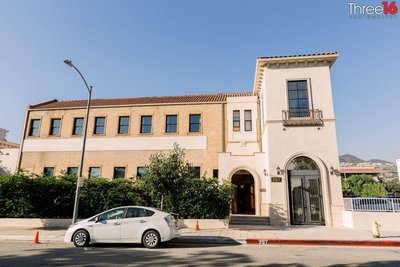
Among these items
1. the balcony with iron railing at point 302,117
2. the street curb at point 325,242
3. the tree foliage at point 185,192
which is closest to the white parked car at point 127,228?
the street curb at point 325,242

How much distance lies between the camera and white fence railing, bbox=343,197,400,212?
14109mm

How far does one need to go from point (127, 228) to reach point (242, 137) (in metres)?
13.6

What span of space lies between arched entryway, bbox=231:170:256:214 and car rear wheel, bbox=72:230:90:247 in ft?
39.9

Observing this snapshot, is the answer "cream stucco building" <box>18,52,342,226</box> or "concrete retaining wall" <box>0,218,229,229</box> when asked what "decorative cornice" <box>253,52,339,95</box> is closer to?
"cream stucco building" <box>18,52,342,226</box>

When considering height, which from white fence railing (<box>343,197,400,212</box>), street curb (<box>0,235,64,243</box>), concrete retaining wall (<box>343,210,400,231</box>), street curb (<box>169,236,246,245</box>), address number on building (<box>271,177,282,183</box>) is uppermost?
address number on building (<box>271,177,282,183</box>)

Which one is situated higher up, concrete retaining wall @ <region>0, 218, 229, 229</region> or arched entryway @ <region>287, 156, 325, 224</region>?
arched entryway @ <region>287, 156, 325, 224</region>

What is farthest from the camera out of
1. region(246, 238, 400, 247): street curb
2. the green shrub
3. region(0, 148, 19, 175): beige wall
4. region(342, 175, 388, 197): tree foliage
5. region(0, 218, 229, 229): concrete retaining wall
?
region(342, 175, 388, 197): tree foliage

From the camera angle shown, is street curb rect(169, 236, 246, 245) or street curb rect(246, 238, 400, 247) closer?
street curb rect(246, 238, 400, 247)

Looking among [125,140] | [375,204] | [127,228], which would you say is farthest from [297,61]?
[125,140]

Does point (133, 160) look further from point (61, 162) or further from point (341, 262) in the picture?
point (341, 262)

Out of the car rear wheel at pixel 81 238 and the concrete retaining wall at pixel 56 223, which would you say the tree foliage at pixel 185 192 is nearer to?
the concrete retaining wall at pixel 56 223

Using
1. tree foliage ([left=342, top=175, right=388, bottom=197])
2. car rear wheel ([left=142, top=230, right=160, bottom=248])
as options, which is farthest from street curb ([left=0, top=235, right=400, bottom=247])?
tree foliage ([left=342, top=175, right=388, bottom=197])

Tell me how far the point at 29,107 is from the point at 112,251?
74.3ft

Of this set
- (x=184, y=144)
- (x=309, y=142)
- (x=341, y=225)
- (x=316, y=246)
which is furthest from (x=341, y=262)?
(x=184, y=144)
